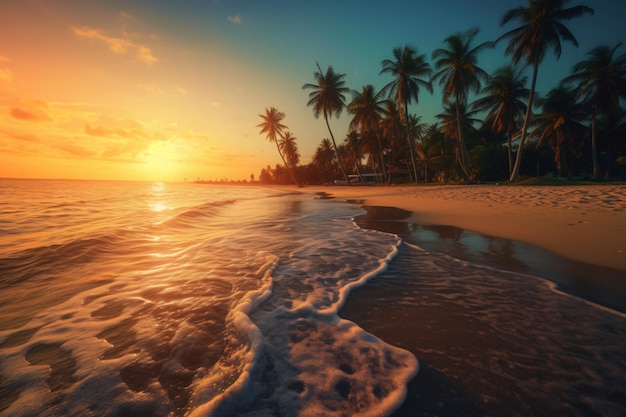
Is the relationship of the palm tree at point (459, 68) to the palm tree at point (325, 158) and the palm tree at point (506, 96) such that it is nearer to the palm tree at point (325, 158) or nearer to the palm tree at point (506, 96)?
the palm tree at point (506, 96)

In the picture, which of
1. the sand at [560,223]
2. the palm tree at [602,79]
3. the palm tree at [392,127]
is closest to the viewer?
Answer: the sand at [560,223]

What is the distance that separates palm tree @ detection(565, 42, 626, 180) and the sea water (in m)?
38.5

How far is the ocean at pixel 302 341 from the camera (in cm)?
173

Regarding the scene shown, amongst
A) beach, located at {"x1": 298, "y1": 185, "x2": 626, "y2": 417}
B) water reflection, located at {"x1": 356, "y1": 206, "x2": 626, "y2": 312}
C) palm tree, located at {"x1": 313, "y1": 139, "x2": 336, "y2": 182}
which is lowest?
water reflection, located at {"x1": 356, "y1": 206, "x2": 626, "y2": 312}

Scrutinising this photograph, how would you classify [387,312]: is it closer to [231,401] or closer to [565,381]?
[565,381]

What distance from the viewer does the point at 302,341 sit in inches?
96.3

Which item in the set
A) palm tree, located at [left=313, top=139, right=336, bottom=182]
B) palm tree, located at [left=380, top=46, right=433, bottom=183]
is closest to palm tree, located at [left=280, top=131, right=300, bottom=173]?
palm tree, located at [left=313, top=139, right=336, bottom=182]

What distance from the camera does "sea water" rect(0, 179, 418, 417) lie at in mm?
1779

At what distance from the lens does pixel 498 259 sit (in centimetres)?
450

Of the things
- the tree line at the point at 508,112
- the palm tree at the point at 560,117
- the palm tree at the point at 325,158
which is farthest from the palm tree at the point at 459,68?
the palm tree at the point at 325,158

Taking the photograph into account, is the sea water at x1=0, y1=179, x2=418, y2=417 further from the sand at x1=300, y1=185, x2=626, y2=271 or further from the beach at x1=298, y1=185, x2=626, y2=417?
the sand at x1=300, y1=185, x2=626, y2=271

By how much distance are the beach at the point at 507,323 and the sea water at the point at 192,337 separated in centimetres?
28

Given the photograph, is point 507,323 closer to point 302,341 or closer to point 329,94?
point 302,341

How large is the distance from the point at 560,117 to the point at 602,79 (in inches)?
193
